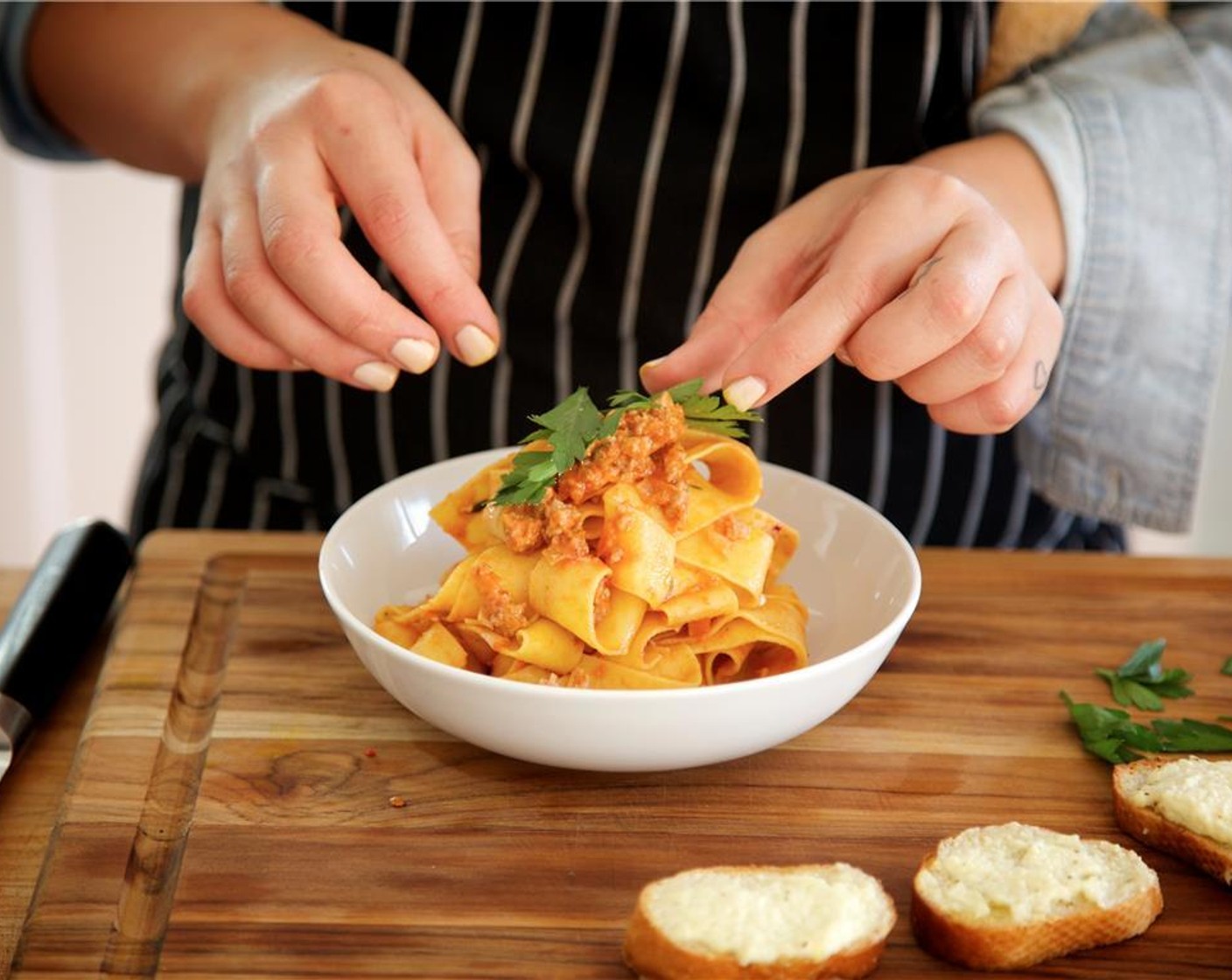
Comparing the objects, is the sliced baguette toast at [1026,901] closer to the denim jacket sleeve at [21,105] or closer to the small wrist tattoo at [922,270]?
the small wrist tattoo at [922,270]

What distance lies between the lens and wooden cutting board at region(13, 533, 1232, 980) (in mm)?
1137

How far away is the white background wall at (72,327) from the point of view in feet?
12.6

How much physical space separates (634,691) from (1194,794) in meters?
0.49

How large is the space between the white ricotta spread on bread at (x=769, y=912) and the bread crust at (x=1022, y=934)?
1.5 inches

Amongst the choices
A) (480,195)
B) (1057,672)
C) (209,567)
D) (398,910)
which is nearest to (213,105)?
(480,195)

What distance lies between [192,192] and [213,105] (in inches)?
16.8

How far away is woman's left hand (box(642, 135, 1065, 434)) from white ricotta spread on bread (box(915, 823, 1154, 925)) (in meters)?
0.45

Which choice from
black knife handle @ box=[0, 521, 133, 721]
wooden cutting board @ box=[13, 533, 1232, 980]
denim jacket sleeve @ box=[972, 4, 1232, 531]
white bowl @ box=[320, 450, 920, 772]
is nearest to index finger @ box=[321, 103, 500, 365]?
white bowl @ box=[320, 450, 920, 772]

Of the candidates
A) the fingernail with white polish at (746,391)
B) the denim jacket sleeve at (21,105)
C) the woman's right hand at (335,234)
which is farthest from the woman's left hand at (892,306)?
the denim jacket sleeve at (21,105)

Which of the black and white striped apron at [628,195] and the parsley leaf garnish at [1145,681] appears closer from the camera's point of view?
the parsley leaf garnish at [1145,681]

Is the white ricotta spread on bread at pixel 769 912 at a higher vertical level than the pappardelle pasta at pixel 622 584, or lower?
lower

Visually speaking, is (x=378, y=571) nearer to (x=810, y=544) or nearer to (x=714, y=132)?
(x=810, y=544)

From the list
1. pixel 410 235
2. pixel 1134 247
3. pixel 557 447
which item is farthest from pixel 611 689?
pixel 1134 247

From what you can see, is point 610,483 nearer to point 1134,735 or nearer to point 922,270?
point 922,270
